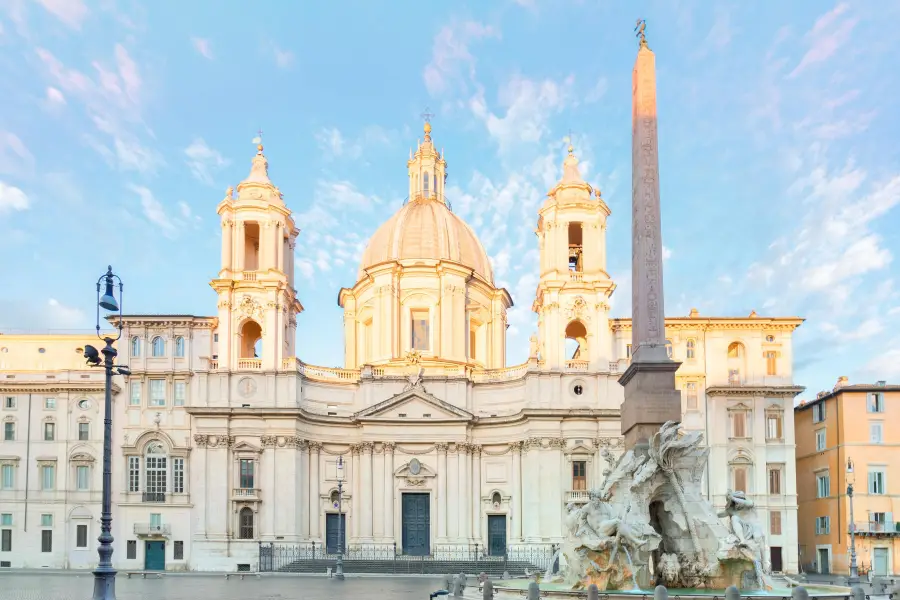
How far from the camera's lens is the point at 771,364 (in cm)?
6128

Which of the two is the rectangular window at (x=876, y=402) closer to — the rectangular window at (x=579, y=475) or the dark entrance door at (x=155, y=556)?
the rectangular window at (x=579, y=475)

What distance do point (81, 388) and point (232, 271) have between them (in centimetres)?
1128

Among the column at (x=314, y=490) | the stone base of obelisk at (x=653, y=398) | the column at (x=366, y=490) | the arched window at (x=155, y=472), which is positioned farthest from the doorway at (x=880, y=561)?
the arched window at (x=155, y=472)

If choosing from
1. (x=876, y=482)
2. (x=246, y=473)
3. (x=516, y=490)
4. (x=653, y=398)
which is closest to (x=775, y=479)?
(x=876, y=482)

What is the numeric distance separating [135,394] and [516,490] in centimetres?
2350

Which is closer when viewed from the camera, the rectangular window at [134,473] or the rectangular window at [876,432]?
the rectangular window at [134,473]

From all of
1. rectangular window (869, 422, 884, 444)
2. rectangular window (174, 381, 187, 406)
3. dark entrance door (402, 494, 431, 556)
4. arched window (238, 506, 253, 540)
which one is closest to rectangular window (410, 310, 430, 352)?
dark entrance door (402, 494, 431, 556)

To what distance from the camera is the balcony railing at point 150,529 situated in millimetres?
57594

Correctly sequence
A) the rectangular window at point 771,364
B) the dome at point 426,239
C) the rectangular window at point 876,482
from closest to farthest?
1. the rectangular window at point 876,482
2. the rectangular window at point 771,364
3. the dome at point 426,239

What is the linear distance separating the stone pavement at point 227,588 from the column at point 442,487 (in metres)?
13.1

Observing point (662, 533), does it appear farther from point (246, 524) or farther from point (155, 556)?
point (155, 556)

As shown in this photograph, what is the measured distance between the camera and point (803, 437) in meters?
65.8

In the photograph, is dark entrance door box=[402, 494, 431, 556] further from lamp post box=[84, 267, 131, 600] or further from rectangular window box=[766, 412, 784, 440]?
lamp post box=[84, 267, 131, 600]

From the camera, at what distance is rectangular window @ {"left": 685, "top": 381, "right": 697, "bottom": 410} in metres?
60.5
